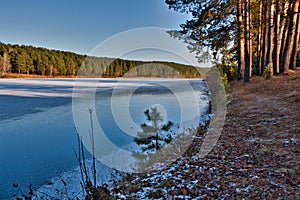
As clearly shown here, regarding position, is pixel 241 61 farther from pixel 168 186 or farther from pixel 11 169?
pixel 11 169

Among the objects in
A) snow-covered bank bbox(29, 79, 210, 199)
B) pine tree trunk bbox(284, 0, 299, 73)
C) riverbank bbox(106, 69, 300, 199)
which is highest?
pine tree trunk bbox(284, 0, 299, 73)

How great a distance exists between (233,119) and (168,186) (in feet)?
10.8

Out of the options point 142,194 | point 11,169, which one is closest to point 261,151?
point 142,194

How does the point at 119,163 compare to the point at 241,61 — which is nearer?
the point at 119,163

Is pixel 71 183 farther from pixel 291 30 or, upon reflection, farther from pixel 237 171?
pixel 291 30

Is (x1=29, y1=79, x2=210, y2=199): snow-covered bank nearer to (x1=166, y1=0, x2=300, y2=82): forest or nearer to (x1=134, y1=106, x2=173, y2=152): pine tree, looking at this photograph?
(x1=134, y1=106, x2=173, y2=152): pine tree

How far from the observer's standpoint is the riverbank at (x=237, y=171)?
1.92 meters

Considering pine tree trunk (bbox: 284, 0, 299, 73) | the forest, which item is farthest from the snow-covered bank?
pine tree trunk (bbox: 284, 0, 299, 73)

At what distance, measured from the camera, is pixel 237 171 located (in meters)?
2.29

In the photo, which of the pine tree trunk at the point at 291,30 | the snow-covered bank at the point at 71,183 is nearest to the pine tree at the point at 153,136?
the snow-covered bank at the point at 71,183

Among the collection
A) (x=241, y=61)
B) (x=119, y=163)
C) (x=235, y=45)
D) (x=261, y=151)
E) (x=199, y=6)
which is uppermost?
(x=199, y=6)

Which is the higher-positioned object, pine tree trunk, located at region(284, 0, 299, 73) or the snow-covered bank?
pine tree trunk, located at region(284, 0, 299, 73)

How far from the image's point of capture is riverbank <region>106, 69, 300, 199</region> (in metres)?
1.92

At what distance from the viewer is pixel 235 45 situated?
1329cm
